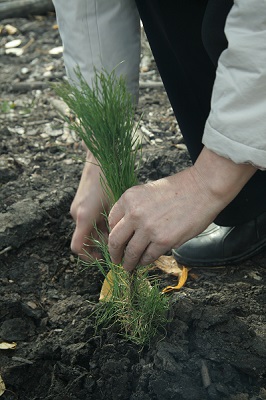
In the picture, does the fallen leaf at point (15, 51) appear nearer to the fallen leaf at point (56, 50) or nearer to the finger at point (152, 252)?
the fallen leaf at point (56, 50)

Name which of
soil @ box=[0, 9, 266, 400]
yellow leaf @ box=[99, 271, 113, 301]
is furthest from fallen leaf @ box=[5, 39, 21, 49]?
yellow leaf @ box=[99, 271, 113, 301]

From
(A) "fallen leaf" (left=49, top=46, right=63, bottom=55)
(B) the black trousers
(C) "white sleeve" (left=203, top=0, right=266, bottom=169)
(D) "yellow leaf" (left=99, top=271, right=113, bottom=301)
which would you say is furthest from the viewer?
(A) "fallen leaf" (left=49, top=46, right=63, bottom=55)

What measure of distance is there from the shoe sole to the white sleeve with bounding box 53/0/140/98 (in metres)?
0.68

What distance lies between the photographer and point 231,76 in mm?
1771

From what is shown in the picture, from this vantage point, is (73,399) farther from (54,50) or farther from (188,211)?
(54,50)

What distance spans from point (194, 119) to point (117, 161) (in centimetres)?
62

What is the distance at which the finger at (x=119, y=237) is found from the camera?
6.37 feet

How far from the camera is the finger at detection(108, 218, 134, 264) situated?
1.94m

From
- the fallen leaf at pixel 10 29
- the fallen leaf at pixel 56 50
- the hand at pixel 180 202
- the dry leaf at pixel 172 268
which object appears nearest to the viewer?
the hand at pixel 180 202

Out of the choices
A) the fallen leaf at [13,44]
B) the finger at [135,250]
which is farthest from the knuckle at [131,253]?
the fallen leaf at [13,44]

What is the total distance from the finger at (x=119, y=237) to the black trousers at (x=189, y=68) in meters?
0.72

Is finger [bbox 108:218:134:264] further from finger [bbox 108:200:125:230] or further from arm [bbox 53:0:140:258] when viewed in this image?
arm [bbox 53:0:140:258]

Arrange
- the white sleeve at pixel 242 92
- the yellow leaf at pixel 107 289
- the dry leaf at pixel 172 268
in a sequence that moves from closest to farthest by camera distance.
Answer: the white sleeve at pixel 242 92 < the yellow leaf at pixel 107 289 < the dry leaf at pixel 172 268

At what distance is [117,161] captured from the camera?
2045 mm
